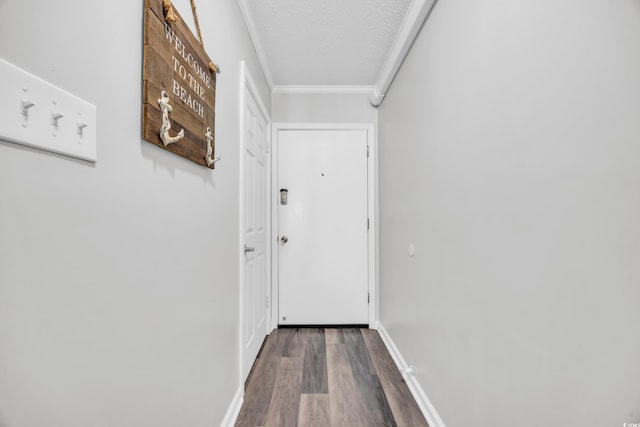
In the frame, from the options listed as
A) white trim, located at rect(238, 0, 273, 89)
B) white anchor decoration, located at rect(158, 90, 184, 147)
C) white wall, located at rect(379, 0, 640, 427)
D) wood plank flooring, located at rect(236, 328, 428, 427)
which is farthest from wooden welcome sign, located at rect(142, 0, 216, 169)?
wood plank flooring, located at rect(236, 328, 428, 427)

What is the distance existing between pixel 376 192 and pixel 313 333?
4.70ft

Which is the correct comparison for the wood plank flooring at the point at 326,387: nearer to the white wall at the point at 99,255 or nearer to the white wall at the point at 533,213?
the white wall at the point at 533,213

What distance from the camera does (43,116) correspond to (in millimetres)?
495

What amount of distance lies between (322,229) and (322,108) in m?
1.17

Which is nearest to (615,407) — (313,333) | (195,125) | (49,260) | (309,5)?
(49,260)

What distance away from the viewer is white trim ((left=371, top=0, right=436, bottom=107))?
1617 mm

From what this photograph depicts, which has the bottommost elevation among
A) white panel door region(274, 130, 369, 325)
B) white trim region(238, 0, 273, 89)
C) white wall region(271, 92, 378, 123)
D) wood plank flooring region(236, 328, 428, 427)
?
wood plank flooring region(236, 328, 428, 427)

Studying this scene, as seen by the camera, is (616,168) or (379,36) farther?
(379,36)

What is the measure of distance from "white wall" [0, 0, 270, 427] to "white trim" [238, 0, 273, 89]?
2.19ft

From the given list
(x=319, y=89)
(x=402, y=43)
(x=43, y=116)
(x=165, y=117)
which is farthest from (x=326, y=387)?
(x=319, y=89)

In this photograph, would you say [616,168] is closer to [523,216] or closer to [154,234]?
[523,216]

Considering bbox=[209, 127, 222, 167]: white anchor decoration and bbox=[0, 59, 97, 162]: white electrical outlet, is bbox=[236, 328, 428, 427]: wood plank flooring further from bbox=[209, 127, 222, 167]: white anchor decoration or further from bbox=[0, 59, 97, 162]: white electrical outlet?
bbox=[0, 59, 97, 162]: white electrical outlet

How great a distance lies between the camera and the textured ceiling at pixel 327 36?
5.95ft

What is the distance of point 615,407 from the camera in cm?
62
